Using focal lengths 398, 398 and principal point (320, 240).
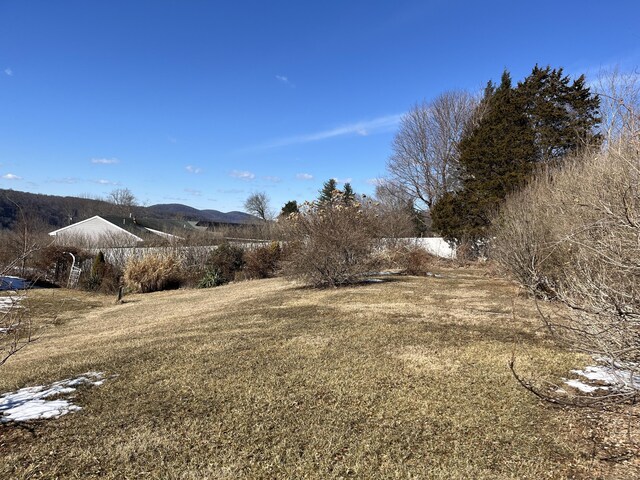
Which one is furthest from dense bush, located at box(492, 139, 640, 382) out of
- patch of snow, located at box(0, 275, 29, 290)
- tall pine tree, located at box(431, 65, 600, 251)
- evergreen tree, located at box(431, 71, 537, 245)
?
evergreen tree, located at box(431, 71, 537, 245)

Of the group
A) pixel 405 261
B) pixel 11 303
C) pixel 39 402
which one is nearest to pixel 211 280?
pixel 405 261

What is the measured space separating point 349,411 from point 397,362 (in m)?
1.40

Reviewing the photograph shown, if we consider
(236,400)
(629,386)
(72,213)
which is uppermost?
(72,213)

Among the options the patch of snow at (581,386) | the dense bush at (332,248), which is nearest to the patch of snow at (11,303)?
the patch of snow at (581,386)

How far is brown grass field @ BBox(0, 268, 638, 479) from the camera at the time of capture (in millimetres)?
2721

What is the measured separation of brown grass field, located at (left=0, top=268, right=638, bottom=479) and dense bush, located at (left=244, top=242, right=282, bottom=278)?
1126cm

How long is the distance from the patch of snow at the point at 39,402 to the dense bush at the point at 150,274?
13520mm

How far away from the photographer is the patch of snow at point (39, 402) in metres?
3.65

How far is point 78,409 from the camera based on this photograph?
3768mm

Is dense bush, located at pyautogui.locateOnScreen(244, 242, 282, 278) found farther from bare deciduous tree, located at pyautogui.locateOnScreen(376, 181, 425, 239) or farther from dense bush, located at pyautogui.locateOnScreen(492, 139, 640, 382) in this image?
dense bush, located at pyautogui.locateOnScreen(492, 139, 640, 382)

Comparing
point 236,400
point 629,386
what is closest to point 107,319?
point 236,400

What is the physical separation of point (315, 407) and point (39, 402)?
110 inches

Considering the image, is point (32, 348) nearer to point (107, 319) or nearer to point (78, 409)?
point (107, 319)

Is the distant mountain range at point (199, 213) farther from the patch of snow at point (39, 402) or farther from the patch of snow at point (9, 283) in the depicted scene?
the patch of snow at point (39, 402)
